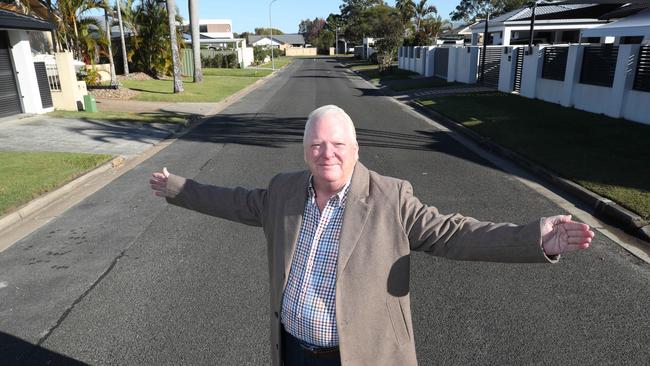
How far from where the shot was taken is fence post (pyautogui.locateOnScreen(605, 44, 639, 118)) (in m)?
12.6

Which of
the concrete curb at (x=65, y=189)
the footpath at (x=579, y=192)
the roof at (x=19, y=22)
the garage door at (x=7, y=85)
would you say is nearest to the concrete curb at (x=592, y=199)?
the footpath at (x=579, y=192)

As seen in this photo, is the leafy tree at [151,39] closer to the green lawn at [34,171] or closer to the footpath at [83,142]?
the footpath at [83,142]

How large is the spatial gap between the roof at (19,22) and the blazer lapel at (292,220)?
582 inches

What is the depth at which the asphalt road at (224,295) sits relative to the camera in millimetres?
3605

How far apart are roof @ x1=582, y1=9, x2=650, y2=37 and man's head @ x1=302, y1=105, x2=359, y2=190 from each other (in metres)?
15.3

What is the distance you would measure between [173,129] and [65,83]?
212 inches

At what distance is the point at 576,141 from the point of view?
10453mm

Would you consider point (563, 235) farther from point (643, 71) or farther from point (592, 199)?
point (643, 71)

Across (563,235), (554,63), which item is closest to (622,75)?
(554,63)

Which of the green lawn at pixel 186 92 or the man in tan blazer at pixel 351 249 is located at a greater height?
the man in tan blazer at pixel 351 249

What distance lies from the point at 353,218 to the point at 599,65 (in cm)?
1480

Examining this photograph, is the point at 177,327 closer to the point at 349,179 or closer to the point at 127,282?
the point at 127,282

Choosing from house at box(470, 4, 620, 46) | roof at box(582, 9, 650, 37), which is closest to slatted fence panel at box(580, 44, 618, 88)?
roof at box(582, 9, 650, 37)

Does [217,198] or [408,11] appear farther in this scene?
[408,11]
